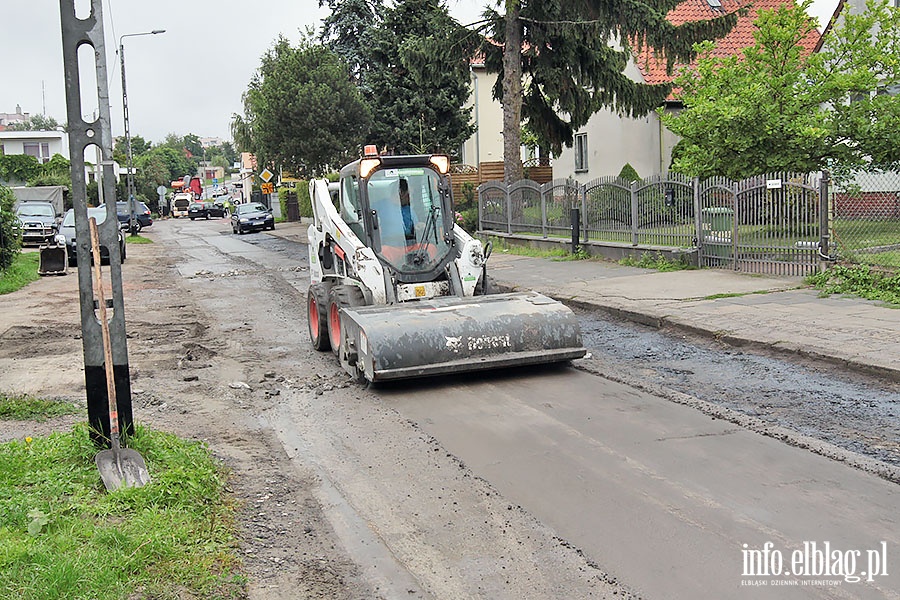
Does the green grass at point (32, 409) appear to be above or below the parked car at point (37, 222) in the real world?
below

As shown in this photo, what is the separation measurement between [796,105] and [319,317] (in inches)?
401

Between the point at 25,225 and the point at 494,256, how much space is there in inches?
825

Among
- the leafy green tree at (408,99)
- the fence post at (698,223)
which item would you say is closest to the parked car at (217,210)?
the leafy green tree at (408,99)

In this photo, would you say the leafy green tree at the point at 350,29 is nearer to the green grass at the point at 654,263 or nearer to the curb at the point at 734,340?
the green grass at the point at 654,263

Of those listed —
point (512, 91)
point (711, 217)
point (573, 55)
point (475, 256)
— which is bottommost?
point (475, 256)

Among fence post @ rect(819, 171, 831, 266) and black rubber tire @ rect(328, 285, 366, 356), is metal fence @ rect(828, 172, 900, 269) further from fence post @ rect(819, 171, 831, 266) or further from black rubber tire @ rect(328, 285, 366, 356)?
black rubber tire @ rect(328, 285, 366, 356)

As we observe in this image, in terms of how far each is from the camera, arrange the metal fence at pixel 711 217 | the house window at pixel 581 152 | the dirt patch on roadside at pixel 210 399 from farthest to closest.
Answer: the house window at pixel 581 152
the metal fence at pixel 711 217
the dirt patch on roadside at pixel 210 399

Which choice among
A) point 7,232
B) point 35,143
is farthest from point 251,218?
point 35,143

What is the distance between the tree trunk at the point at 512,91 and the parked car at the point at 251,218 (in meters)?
19.8

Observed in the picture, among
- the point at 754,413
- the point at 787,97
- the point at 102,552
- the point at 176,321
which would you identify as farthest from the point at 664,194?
the point at 102,552

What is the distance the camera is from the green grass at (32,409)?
8.19m

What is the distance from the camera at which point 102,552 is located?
4.78 m

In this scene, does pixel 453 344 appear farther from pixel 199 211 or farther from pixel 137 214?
pixel 199 211

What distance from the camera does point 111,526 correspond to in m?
5.20
